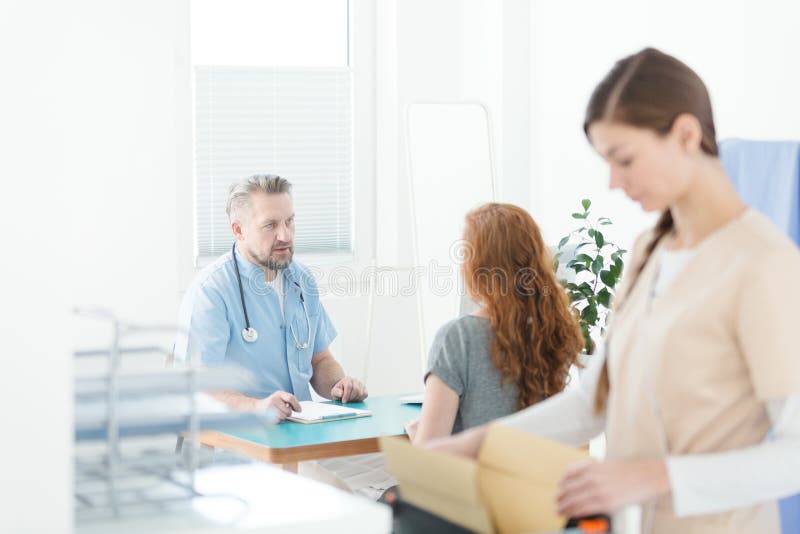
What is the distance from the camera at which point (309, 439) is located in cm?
271

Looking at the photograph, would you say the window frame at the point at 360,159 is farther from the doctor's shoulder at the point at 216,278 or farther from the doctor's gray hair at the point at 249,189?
the doctor's shoulder at the point at 216,278

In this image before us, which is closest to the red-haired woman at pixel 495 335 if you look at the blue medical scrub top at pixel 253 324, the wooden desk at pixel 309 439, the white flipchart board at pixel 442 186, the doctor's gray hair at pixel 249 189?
the wooden desk at pixel 309 439

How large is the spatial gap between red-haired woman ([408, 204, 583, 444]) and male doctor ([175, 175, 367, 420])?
2.72 ft

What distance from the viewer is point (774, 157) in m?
2.08

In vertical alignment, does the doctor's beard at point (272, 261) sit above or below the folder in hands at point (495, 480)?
above

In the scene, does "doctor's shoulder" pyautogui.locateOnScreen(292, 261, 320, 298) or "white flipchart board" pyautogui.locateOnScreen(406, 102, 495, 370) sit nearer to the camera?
"doctor's shoulder" pyautogui.locateOnScreen(292, 261, 320, 298)

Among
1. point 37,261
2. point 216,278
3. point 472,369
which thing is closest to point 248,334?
point 216,278

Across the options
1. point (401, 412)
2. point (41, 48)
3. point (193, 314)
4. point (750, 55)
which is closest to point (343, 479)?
point (401, 412)

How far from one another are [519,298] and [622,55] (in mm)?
1937

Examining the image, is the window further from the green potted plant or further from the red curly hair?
the red curly hair

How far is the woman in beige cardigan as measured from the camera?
1345 millimetres

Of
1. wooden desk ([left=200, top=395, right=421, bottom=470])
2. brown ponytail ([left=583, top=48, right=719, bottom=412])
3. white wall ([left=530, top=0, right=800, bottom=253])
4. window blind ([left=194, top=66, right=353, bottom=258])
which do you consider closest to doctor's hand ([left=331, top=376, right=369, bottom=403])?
wooden desk ([left=200, top=395, right=421, bottom=470])

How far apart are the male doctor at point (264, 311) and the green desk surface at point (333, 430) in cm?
25

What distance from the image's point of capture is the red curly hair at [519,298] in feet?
8.10
